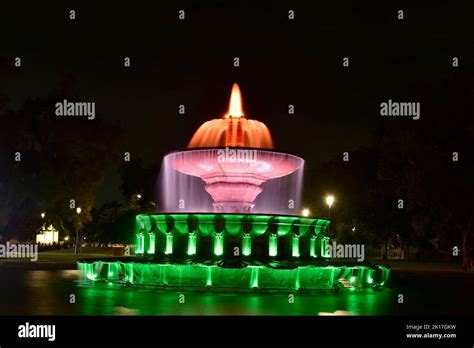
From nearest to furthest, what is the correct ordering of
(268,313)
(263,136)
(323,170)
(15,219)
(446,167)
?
(268,313) < (263,136) < (446,167) < (15,219) < (323,170)

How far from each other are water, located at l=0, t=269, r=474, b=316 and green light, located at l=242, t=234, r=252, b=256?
271 centimetres

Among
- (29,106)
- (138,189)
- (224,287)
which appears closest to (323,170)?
(138,189)

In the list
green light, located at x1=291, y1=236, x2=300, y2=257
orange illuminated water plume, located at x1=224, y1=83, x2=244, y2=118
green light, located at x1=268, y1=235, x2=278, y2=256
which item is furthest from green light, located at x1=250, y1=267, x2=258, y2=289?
orange illuminated water plume, located at x1=224, y1=83, x2=244, y2=118

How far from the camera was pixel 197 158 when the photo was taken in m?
21.3

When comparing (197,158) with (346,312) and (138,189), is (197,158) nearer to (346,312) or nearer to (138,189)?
(346,312)

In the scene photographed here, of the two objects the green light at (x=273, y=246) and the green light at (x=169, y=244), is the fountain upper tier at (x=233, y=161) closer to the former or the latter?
the green light at (x=273, y=246)

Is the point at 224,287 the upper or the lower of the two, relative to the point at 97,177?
lower

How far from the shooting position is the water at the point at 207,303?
12188 millimetres

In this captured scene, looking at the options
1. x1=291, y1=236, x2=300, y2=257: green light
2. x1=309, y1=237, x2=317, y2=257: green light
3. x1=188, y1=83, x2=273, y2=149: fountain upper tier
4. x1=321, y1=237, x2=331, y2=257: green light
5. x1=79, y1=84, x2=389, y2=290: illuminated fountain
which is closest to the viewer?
x1=79, y1=84, x2=389, y2=290: illuminated fountain

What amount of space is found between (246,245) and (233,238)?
17.3 inches

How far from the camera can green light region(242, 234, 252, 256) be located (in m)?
18.4

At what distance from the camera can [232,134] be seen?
23.0 metres

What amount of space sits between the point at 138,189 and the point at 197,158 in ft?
165

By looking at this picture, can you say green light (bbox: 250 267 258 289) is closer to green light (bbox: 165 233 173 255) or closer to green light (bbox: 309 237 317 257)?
green light (bbox: 165 233 173 255)
